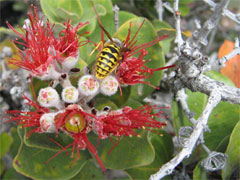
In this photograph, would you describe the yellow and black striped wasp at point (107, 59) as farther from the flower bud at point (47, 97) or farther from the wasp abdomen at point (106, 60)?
the flower bud at point (47, 97)

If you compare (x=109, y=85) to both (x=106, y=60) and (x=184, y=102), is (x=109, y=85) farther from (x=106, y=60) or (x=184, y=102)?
(x=184, y=102)

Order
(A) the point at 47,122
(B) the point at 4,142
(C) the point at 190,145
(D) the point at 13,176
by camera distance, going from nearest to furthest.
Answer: (C) the point at 190,145
(A) the point at 47,122
(D) the point at 13,176
(B) the point at 4,142

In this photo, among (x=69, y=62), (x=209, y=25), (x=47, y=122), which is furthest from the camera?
(x=209, y=25)

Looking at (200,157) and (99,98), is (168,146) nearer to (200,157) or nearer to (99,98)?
(200,157)

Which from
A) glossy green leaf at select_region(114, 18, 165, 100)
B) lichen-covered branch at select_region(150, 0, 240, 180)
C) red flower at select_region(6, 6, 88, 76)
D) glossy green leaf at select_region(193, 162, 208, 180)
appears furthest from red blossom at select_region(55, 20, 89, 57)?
glossy green leaf at select_region(193, 162, 208, 180)

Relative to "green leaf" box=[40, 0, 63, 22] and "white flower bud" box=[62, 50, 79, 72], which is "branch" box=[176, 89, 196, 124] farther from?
"green leaf" box=[40, 0, 63, 22]

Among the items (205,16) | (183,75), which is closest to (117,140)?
(183,75)

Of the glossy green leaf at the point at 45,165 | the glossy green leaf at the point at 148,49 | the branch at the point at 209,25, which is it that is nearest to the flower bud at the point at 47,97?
the glossy green leaf at the point at 45,165

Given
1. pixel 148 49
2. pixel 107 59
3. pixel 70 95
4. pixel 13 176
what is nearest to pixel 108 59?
pixel 107 59
